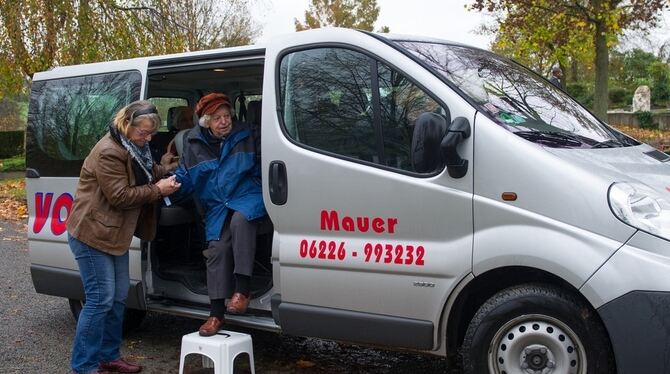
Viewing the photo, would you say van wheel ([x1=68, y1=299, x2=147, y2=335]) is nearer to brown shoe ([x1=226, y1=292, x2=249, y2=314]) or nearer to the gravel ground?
the gravel ground

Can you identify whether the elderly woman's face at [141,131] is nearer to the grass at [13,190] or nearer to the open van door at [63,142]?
the open van door at [63,142]

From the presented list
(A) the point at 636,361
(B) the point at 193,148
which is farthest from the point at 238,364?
(A) the point at 636,361

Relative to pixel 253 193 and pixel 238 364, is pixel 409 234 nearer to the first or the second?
pixel 253 193

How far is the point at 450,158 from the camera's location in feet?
12.1

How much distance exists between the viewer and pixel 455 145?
12.0 feet

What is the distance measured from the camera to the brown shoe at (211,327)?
466cm

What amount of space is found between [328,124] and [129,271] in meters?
1.92

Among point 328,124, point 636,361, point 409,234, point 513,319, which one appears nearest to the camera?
point 636,361

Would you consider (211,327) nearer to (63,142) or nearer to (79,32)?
(63,142)

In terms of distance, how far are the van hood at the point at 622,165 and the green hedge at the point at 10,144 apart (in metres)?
26.4

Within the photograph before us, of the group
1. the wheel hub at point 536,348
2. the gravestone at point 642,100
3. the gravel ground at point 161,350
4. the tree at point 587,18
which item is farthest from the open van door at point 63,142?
the gravestone at point 642,100

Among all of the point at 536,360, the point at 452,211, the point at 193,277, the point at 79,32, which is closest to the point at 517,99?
the point at 452,211

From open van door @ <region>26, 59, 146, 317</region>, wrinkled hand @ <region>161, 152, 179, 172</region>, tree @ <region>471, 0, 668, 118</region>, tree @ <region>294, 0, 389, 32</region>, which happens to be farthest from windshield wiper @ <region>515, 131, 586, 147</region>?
tree @ <region>294, 0, 389, 32</region>

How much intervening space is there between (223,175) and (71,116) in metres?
1.72
